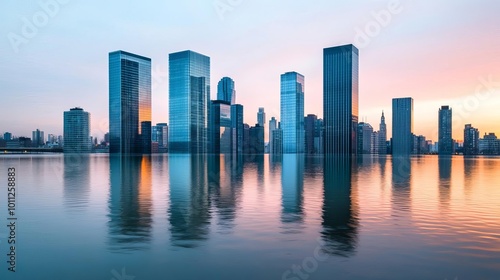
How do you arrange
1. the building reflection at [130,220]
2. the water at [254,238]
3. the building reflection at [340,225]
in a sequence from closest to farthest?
the water at [254,238]
the building reflection at [340,225]
the building reflection at [130,220]

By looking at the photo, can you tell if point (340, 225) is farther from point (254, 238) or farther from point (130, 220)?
point (130, 220)

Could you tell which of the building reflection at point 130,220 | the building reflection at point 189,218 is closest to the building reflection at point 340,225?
the building reflection at point 189,218

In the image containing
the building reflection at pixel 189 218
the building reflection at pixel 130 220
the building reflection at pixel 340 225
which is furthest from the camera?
the building reflection at pixel 189 218

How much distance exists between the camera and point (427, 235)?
29.6 metres

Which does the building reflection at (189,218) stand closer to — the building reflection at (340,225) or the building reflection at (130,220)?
the building reflection at (130,220)

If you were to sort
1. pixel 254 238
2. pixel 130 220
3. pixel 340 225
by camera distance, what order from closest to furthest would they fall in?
pixel 254 238
pixel 340 225
pixel 130 220

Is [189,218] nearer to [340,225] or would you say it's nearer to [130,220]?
[130,220]

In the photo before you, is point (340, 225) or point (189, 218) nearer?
point (340, 225)

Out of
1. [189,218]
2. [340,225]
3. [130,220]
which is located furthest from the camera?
[189,218]

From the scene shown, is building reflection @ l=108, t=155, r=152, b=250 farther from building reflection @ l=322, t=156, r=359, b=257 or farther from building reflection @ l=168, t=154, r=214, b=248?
building reflection @ l=322, t=156, r=359, b=257

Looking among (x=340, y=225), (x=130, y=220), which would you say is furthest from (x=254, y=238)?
(x=130, y=220)

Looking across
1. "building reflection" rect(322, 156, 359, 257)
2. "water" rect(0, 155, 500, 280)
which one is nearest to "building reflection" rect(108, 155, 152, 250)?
"water" rect(0, 155, 500, 280)

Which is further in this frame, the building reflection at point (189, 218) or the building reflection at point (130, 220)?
the building reflection at point (189, 218)

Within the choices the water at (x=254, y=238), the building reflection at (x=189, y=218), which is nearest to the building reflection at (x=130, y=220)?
the water at (x=254, y=238)
